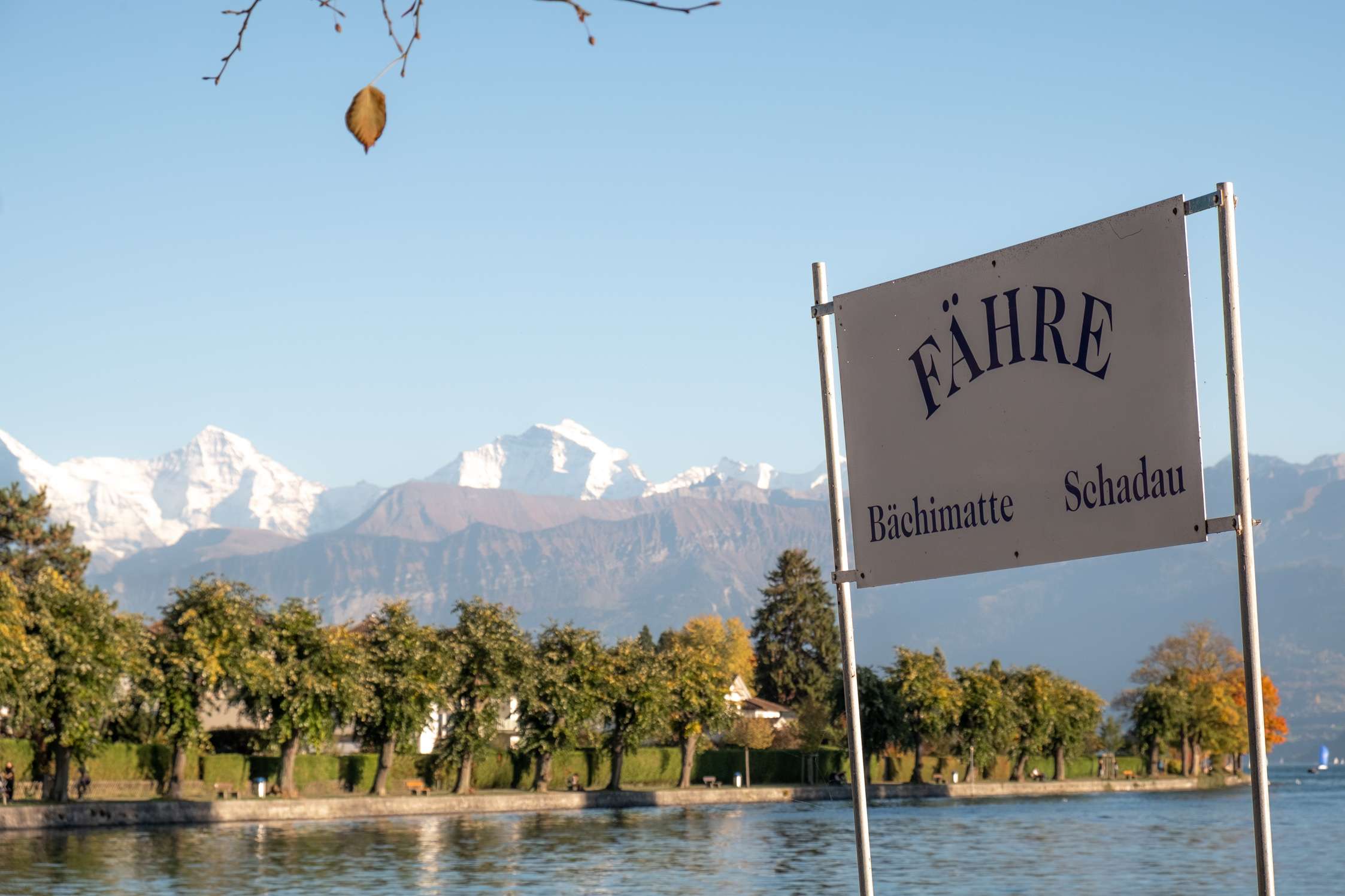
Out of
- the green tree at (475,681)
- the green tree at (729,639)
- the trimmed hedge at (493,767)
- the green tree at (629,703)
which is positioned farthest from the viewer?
the green tree at (729,639)

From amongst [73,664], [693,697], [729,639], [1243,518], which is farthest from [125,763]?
[729,639]

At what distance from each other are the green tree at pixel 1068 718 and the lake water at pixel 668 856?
138ft

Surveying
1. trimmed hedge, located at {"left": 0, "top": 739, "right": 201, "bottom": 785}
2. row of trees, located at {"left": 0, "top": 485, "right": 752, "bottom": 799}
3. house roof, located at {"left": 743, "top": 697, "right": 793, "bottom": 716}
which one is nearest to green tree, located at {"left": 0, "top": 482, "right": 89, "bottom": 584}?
row of trees, located at {"left": 0, "top": 485, "right": 752, "bottom": 799}

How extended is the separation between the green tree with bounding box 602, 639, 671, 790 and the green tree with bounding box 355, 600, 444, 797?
11.6 m

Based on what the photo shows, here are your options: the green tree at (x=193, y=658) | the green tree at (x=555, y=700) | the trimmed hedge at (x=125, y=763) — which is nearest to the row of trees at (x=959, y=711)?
the green tree at (x=555, y=700)

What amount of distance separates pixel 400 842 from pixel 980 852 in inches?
640

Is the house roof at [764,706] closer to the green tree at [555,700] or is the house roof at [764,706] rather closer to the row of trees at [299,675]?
the row of trees at [299,675]

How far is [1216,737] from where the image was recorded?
126438mm

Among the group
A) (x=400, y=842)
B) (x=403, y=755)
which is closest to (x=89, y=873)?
(x=400, y=842)

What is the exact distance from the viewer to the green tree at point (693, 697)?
85062 millimetres

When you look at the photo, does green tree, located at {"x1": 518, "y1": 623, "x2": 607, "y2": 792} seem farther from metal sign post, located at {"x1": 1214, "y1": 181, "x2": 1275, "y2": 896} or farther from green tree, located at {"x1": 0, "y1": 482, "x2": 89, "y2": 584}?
metal sign post, located at {"x1": 1214, "y1": 181, "x2": 1275, "y2": 896}

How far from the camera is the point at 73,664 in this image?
176 feet

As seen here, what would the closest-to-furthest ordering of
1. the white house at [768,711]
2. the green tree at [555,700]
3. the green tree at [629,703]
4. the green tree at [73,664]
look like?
the green tree at [73,664]
the green tree at [555,700]
the green tree at [629,703]
the white house at [768,711]

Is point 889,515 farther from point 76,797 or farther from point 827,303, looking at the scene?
point 76,797
